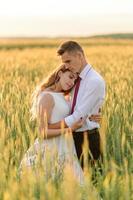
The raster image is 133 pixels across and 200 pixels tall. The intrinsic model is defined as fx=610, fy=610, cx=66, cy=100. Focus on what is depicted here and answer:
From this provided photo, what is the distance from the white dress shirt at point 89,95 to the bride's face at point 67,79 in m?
0.13

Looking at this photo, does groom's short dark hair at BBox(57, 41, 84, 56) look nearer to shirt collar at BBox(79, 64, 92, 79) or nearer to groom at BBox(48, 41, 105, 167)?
groom at BBox(48, 41, 105, 167)

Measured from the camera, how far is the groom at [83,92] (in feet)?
12.4

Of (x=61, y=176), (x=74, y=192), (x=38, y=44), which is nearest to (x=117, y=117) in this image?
(x=61, y=176)

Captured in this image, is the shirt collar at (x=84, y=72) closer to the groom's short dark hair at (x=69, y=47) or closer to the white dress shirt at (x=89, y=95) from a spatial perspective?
the white dress shirt at (x=89, y=95)

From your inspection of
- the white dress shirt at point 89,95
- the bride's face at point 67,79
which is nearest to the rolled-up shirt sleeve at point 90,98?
the white dress shirt at point 89,95

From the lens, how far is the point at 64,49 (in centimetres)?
377

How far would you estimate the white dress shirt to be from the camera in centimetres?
379

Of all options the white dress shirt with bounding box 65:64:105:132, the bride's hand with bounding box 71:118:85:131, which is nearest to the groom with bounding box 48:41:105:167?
the white dress shirt with bounding box 65:64:105:132

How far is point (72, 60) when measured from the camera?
12.4 ft

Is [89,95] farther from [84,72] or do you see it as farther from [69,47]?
[69,47]

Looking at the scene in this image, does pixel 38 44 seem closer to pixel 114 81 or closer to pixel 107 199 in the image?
pixel 114 81

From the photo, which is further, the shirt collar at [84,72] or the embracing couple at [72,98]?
the shirt collar at [84,72]

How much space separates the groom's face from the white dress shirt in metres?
0.09

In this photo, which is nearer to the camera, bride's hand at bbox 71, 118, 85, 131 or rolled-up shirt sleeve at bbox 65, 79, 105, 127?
bride's hand at bbox 71, 118, 85, 131
